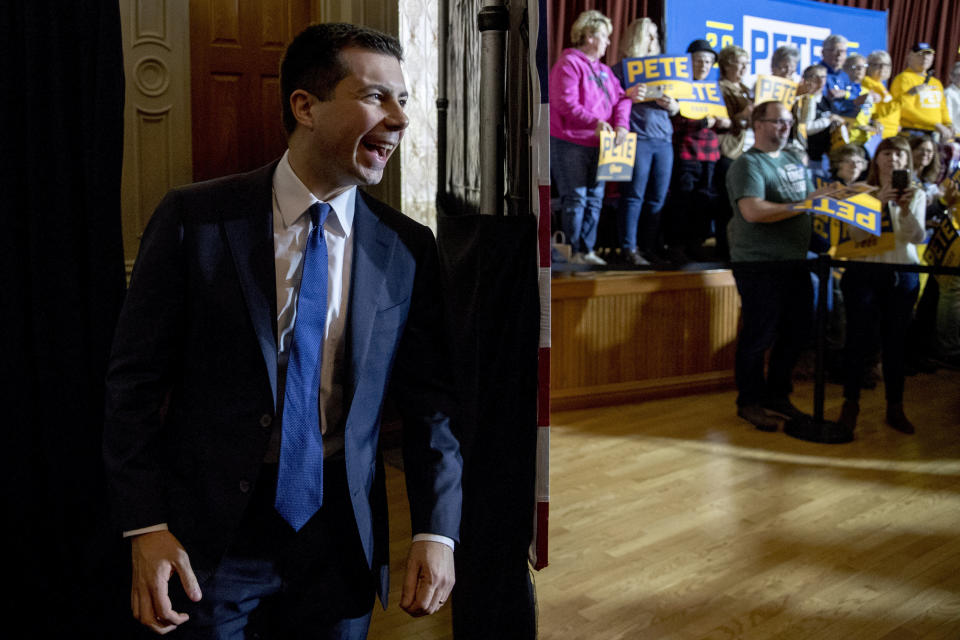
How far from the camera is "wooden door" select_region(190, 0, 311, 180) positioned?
135 inches

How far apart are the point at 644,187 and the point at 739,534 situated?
7.37 feet

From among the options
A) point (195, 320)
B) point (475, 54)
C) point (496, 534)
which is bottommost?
point (496, 534)

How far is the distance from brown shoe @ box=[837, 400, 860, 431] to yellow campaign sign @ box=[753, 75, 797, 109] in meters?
1.88

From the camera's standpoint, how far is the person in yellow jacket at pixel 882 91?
Answer: 229 inches

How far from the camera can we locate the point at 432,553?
109cm

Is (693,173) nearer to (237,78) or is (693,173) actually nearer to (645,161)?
(645,161)

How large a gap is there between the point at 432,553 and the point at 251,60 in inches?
116

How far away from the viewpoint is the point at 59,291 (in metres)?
2.15

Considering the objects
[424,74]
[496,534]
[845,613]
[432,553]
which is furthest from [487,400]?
[424,74]

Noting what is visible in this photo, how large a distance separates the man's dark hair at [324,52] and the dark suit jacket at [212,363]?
0.41 feet

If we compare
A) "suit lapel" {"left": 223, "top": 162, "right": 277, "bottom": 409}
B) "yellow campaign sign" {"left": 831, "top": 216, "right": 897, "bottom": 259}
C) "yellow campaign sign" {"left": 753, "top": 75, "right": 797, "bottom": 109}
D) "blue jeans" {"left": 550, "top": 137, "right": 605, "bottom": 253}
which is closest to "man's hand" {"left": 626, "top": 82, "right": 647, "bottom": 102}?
"blue jeans" {"left": 550, "top": 137, "right": 605, "bottom": 253}

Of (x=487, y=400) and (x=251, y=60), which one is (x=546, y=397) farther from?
(x=251, y=60)

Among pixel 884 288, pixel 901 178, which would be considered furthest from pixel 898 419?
pixel 901 178

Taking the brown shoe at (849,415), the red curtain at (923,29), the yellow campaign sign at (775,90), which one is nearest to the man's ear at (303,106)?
the brown shoe at (849,415)
